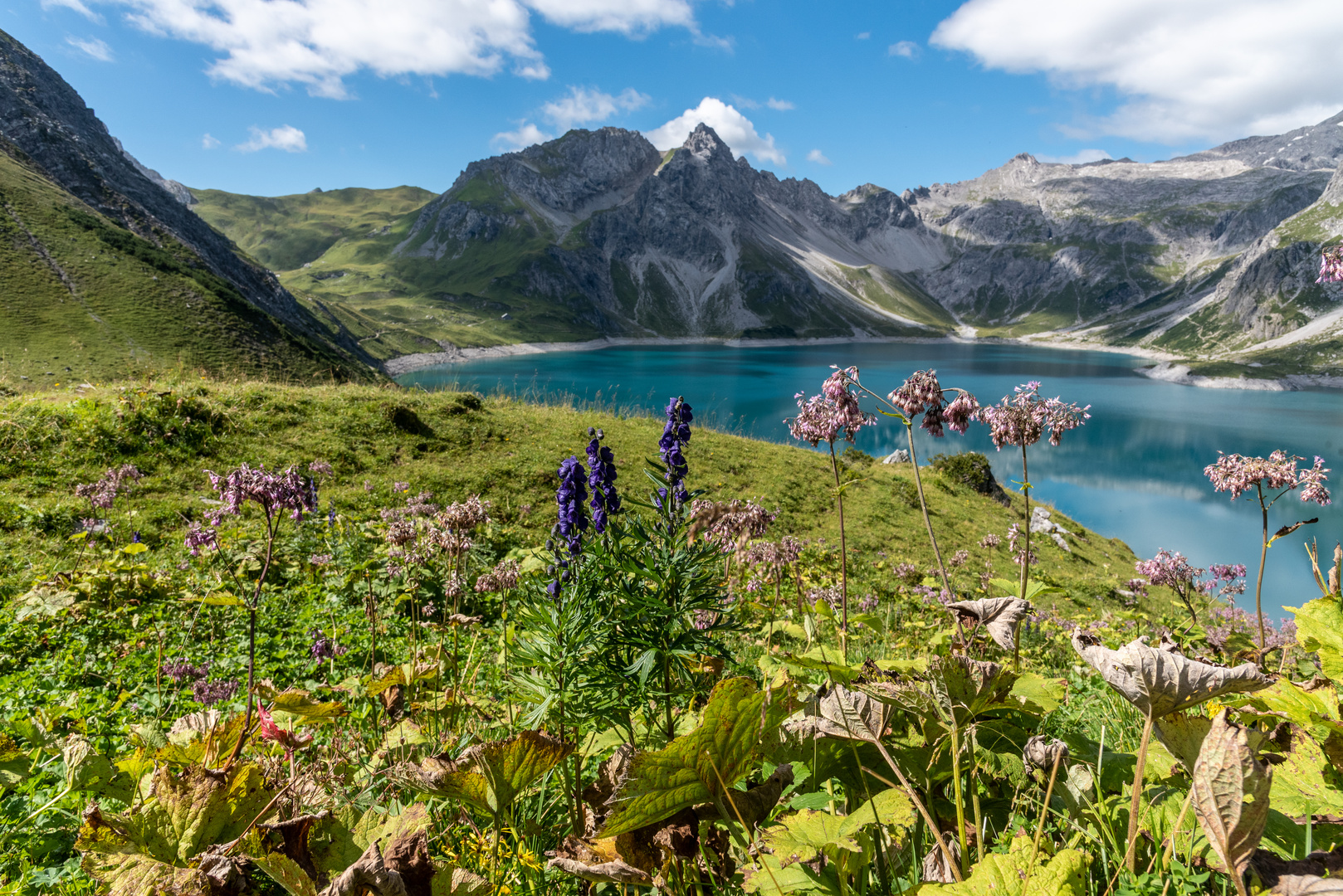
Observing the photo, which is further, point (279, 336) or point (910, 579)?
point (279, 336)

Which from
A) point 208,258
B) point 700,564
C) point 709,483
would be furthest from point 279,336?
point 700,564

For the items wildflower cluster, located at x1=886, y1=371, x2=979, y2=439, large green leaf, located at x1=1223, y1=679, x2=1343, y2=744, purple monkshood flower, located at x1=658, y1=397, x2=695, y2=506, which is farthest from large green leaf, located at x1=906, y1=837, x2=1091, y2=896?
wildflower cluster, located at x1=886, y1=371, x2=979, y2=439

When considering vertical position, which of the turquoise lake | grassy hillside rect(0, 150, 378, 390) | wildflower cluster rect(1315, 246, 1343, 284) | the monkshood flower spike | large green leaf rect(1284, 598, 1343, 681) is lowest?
the turquoise lake

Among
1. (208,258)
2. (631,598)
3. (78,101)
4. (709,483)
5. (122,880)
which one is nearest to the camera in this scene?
(122,880)

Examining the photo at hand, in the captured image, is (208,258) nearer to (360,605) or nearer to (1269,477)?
(360,605)

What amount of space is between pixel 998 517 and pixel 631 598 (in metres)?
20.4

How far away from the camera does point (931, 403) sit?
4699 millimetres

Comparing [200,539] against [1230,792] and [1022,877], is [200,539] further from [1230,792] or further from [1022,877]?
[1230,792]

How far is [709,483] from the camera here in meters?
15.0

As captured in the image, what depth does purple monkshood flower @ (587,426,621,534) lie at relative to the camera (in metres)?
3.21

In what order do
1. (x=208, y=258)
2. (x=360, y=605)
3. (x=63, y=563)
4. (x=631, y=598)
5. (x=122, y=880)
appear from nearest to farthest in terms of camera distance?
(x=122, y=880)
(x=631, y=598)
(x=360, y=605)
(x=63, y=563)
(x=208, y=258)

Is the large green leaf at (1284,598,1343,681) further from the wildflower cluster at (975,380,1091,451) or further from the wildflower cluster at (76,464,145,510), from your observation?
the wildflower cluster at (76,464,145,510)

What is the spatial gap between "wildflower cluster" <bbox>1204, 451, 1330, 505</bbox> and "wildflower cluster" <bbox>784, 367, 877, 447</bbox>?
2878 mm

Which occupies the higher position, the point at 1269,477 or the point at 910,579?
the point at 1269,477
